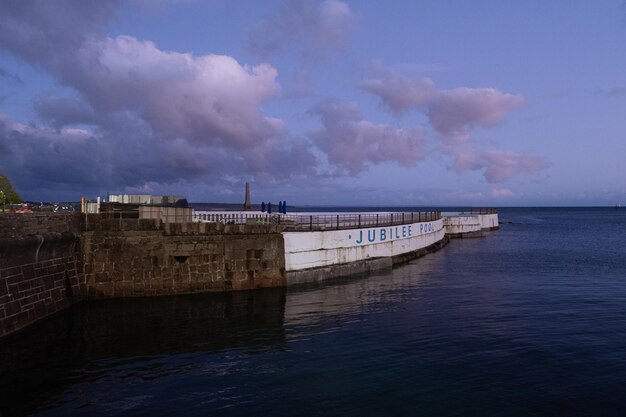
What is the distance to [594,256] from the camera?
46000 mm

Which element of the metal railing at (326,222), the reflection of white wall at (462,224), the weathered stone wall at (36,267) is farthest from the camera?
the reflection of white wall at (462,224)

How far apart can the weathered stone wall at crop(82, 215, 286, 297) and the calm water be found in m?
1.04

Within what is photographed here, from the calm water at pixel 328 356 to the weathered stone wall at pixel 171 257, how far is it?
104cm

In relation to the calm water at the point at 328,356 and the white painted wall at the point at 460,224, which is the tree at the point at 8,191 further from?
the white painted wall at the point at 460,224

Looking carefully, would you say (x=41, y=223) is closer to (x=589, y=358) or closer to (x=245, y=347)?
(x=245, y=347)

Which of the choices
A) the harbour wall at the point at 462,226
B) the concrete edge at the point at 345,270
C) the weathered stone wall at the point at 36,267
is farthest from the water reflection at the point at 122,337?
the harbour wall at the point at 462,226

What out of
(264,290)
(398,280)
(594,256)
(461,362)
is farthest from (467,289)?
(594,256)

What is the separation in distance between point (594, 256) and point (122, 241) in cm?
4377

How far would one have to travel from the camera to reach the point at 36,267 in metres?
19.1

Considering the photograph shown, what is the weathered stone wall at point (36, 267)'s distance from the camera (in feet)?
56.2

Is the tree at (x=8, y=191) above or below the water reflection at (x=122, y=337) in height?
above

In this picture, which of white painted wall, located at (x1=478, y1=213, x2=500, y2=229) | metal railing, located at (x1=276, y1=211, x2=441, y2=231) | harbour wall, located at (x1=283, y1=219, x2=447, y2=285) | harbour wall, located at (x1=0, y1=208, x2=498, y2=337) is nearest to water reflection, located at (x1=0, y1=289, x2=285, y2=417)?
harbour wall, located at (x1=0, y1=208, x2=498, y2=337)

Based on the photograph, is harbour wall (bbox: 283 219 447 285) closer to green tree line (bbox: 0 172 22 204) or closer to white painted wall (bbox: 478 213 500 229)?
green tree line (bbox: 0 172 22 204)

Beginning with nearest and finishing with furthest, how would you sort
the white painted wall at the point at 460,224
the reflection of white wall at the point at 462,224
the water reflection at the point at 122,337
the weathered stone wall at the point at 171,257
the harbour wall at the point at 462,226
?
the water reflection at the point at 122,337
the weathered stone wall at the point at 171,257
the harbour wall at the point at 462,226
the white painted wall at the point at 460,224
the reflection of white wall at the point at 462,224
